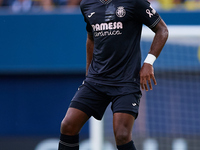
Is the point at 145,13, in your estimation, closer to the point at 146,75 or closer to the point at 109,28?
the point at 109,28

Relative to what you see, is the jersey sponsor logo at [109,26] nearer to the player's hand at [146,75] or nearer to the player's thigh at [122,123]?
the player's hand at [146,75]

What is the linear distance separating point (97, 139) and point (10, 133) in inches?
119

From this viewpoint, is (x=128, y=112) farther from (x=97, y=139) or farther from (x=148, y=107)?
(x=148, y=107)

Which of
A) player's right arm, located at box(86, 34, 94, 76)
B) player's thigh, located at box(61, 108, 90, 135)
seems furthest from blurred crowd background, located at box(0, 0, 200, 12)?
player's thigh, located at box(61, 108, 90, 135)

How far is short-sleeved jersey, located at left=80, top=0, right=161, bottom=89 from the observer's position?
155 inches

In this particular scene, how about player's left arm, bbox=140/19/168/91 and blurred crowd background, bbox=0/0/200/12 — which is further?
blurred crowd background, bbox=0/0/200/12

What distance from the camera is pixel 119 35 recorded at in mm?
3951

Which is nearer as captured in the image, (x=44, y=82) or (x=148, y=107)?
(x=148, y=107)

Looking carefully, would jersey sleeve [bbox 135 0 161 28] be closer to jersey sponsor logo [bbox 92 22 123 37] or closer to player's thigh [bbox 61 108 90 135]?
jersey sponsor logo [bbox 92 22 123 37]

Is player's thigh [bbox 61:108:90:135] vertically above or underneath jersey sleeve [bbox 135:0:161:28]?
underneath

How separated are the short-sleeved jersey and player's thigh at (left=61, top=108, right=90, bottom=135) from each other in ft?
1.19

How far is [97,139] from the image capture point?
5426mm

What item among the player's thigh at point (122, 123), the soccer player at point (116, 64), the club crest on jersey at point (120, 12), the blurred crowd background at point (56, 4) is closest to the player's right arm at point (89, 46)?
the soccer player at point (116, 64)

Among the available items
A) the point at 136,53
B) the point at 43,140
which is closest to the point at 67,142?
the point at 136,53
